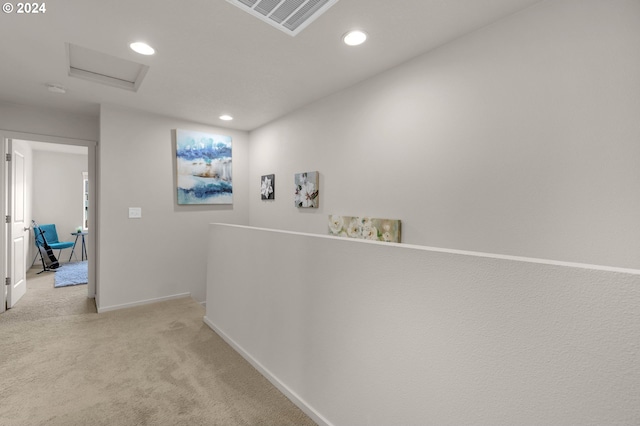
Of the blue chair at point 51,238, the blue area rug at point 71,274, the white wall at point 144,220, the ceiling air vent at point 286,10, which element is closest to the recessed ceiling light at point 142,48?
the ceiling air vent at point 286,10

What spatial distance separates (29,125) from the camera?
336 centimetres

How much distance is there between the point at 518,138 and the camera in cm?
170

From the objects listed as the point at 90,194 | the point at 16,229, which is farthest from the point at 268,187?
the point at 16,229

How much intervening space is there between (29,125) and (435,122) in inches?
174

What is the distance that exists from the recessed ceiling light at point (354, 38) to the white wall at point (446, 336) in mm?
1397

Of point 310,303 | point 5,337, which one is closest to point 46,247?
point 5,337

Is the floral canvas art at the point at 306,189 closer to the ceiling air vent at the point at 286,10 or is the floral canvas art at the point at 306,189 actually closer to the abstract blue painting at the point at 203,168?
the abstract blue painting at the point at 203,168

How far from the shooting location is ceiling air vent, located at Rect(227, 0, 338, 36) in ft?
5.50

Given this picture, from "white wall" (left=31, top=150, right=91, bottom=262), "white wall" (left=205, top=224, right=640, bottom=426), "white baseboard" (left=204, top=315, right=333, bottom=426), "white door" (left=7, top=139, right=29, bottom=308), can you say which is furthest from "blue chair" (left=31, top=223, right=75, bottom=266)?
"white wall" (left=205, top=224, right=640, bottom=426)

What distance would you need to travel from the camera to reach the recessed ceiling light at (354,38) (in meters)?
1.92

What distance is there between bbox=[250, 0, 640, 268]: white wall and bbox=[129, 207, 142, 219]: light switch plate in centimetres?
268

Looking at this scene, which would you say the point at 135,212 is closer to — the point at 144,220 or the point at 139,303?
the point at 144,220

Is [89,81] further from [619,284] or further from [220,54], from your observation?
[619,284]

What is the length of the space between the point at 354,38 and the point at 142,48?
60.7 inches
